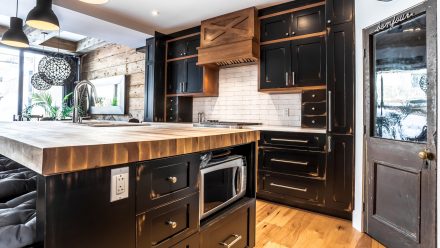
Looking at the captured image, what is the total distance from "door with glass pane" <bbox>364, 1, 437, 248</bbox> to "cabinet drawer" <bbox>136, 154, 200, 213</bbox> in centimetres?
166

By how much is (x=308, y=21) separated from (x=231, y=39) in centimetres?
108

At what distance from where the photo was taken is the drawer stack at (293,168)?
2.78 metres

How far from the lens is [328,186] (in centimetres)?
271

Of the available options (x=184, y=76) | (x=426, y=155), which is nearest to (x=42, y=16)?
(x=184, y=76)

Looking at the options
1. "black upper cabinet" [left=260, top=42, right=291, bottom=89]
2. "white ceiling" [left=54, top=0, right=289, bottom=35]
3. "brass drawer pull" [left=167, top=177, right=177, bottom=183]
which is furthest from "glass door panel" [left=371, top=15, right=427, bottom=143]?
"brass drawer pull" [left=167, top=177, right=177, bottom=183]

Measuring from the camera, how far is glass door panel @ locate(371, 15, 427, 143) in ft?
6.02

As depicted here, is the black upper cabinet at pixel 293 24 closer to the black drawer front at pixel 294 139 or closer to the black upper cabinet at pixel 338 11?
the black upper cabinet at pixel 338 11

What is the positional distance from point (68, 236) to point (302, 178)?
8.56 ft

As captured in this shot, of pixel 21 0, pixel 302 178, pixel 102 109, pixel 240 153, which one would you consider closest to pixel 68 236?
pixel 240 153

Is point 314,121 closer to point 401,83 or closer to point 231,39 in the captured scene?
point 401,83

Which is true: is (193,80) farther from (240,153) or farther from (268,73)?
(240,153)

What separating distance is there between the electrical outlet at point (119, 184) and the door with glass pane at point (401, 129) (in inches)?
76.4

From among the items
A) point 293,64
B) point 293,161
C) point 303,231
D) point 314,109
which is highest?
point 293,64

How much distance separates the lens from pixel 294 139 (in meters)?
2.90
